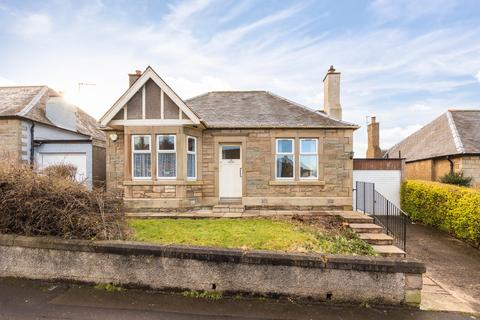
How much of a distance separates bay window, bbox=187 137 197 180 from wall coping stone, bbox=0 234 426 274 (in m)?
5.74

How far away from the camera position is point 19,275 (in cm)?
508


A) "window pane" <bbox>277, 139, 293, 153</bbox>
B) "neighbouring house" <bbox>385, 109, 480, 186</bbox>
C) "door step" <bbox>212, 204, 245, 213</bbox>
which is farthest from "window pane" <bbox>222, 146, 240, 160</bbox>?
"neighbouring house" <bbox>385, 109, 480, 186</bbox>

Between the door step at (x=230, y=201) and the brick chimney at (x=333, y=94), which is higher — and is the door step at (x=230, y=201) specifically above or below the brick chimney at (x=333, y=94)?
below

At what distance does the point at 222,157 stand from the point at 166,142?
2349mm

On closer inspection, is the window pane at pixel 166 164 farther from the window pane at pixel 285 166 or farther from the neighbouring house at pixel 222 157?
the window pane at pixel 285 166

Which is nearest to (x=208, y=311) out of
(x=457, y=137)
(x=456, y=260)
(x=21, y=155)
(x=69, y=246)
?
(x=69, y=246)

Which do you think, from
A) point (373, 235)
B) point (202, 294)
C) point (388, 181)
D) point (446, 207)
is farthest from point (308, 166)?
point (202, 294)

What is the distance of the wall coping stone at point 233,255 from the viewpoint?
4453 mm

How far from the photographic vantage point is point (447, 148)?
14844 millimetres

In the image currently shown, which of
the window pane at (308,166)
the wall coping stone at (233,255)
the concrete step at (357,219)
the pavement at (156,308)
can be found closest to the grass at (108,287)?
the pavement at (156,308)

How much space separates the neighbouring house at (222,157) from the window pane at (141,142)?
36 mm

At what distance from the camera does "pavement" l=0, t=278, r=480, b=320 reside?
4.04 meters

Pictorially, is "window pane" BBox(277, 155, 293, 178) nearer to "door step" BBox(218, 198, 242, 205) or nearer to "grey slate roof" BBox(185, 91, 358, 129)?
"grey slate roof" BBox(185, 91, 358, 129)

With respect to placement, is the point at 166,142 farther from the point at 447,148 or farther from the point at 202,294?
the point at 447,148
